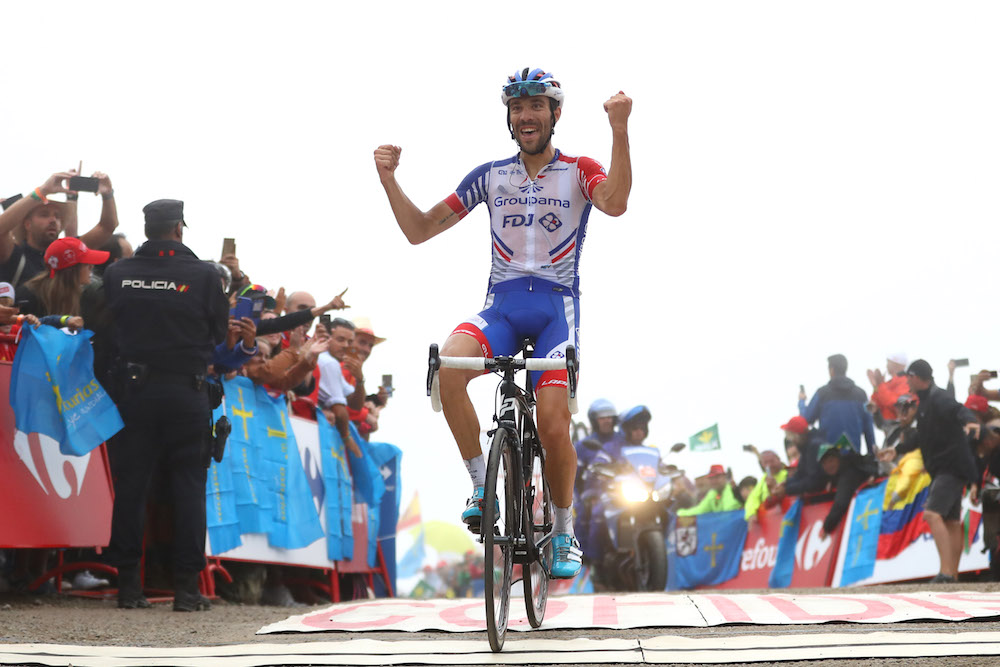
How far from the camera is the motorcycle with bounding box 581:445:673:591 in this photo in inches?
548

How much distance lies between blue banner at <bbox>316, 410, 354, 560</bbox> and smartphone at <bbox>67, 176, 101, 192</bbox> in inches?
137

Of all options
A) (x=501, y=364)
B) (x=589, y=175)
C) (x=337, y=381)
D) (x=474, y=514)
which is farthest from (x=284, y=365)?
(x=474, y=514)

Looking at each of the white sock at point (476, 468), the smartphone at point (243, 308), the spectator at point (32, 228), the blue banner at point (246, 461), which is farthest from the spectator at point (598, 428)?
the white sock at point (476, 468)

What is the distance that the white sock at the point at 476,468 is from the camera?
5.61m

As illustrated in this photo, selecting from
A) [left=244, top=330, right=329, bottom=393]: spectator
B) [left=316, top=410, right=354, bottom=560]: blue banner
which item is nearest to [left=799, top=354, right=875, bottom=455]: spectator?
[left=316, top=410, right=354, bottom=560]: blue banner

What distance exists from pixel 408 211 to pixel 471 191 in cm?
32

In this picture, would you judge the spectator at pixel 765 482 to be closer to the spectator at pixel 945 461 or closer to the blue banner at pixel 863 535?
the blue banner at pixel 863 535

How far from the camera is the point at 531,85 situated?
5.80 meters

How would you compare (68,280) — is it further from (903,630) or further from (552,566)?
(903,630)

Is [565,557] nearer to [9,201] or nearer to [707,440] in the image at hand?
[9,201]

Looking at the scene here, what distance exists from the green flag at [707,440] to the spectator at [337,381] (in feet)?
34.3

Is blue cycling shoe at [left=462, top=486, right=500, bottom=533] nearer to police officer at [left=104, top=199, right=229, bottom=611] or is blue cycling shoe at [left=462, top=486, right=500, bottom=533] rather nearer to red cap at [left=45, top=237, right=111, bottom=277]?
police officer at [left=104, top=199, right=229, bottom=611]

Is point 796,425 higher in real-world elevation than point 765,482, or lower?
higher

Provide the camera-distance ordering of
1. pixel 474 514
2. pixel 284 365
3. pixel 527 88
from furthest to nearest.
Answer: pixel 284 365 → pixel 527 88 → pixel 474 514
